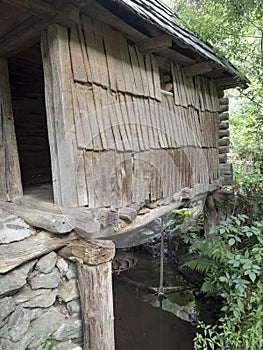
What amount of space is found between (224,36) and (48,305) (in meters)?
4.46

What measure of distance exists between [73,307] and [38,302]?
338mm

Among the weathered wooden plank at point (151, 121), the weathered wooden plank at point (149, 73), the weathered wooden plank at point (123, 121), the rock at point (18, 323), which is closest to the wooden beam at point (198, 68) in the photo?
the weathered wooden plank at point (149, 73)

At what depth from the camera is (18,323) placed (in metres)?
1.94

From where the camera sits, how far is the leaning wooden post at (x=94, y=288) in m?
2.21

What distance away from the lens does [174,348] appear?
12.0 ft

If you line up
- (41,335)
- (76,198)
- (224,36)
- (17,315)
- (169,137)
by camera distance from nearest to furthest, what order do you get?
(17,315)
(41,335)
(76,198)
(169,137)
(224,36)

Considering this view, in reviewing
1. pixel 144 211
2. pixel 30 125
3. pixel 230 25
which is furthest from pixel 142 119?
pixel 30 125

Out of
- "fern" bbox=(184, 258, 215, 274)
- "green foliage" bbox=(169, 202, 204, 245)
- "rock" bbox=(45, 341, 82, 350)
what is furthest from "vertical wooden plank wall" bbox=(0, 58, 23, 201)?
"green foliage" bbox=(169, 202, 204, 245)

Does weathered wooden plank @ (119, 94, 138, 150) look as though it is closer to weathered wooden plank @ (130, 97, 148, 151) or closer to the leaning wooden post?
weathered wooden plank @ (130, 97, 148, 151)

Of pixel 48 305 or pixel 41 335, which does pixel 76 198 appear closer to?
pixel 48 305

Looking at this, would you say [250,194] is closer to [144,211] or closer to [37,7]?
[144,211]

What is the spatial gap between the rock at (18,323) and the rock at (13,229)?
52 cm

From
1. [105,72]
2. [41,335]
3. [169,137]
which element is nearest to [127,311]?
[41,335]

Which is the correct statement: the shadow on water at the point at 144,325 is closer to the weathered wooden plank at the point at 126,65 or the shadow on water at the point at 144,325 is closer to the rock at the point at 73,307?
the rock at the point at 73,307
